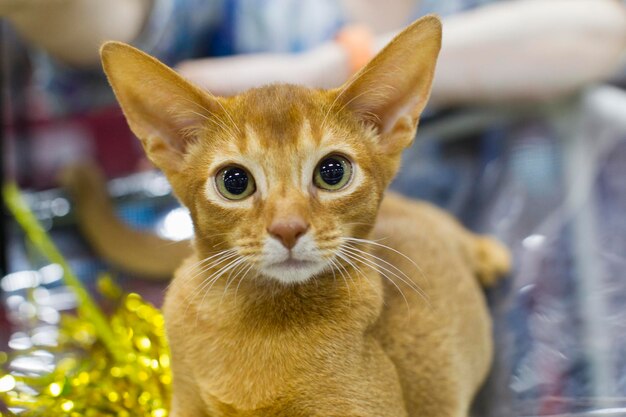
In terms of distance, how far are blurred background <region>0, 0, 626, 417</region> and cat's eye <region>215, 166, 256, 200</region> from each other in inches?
17.3

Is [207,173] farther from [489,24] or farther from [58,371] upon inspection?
[489,24]

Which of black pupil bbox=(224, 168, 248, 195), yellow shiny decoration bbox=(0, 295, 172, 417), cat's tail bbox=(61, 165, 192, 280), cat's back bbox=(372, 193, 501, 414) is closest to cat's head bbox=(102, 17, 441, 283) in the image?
black pupil bbox=(224, 168, 248, 195)

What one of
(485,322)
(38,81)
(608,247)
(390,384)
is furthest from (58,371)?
(608,247)

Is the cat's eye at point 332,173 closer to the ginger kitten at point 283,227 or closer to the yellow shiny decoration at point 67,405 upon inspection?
the ginger kitten at point 283,227

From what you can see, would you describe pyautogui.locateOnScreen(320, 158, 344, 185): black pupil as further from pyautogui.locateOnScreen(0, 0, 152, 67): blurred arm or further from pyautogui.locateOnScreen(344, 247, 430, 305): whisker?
pyautogui.locateOnScreen(0, 0, 152, 67): blurred arm

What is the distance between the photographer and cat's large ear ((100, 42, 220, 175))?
67cm

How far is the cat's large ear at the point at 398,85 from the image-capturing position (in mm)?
686

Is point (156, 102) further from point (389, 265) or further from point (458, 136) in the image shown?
point (458, 136)

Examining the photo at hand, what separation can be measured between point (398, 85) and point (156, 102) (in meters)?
0.26

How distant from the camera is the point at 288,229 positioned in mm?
646

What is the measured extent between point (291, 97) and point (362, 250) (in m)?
0.18

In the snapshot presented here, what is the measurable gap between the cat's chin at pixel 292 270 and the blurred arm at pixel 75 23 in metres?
0.62

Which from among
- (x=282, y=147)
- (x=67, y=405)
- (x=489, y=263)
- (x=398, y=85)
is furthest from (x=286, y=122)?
(x=489, y=263)

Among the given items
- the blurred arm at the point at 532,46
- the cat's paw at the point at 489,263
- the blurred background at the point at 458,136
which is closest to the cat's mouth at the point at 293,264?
the blurred background at the point at 458,136
